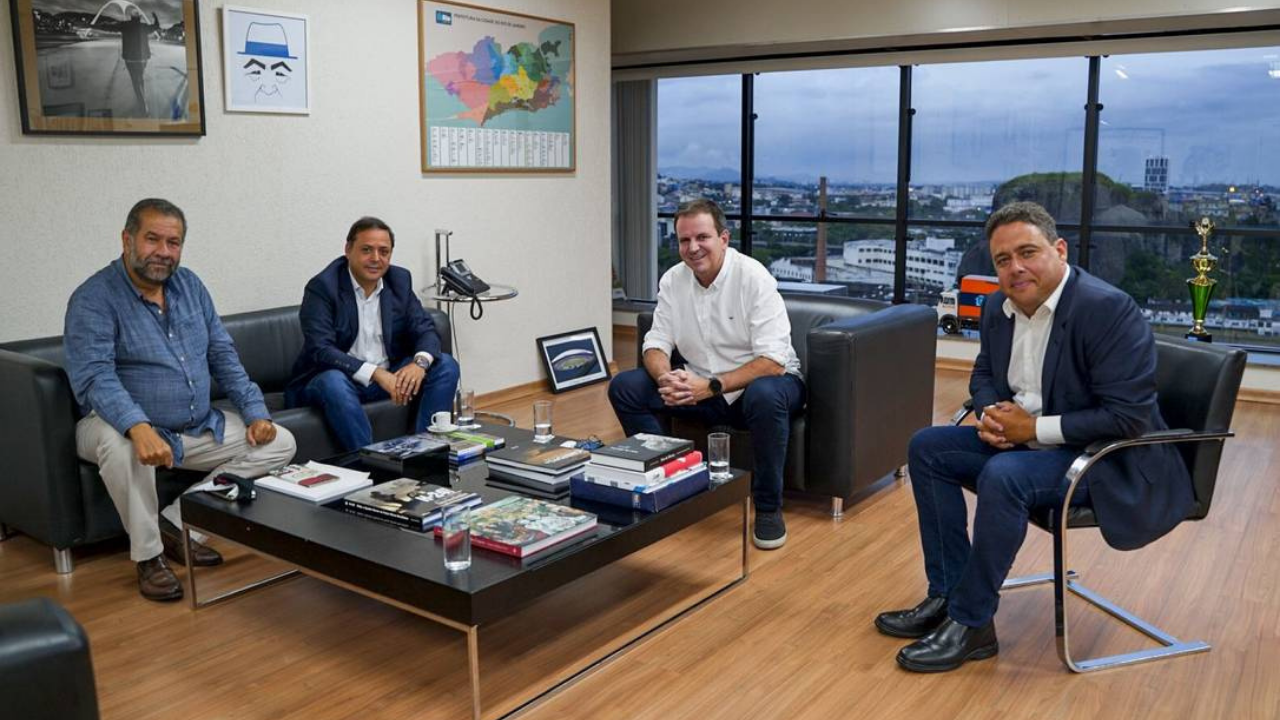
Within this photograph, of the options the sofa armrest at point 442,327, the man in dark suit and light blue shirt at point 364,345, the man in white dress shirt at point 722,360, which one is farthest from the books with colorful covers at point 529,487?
the sofa armrest at point 442,327

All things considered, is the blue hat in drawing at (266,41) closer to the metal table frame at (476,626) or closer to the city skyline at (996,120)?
the metal table frame at (476,626)

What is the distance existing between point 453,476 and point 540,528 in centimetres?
68

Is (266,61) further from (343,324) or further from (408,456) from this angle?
(408,456)

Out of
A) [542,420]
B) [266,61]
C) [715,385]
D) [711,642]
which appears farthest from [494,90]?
[711,642]

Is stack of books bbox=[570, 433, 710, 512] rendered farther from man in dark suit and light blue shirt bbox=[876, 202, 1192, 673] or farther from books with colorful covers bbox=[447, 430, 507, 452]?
man in dark suit and light blue shirt bbox=[876, 202, 1192, 673]

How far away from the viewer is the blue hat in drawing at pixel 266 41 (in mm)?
4457

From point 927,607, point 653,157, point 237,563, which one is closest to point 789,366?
point 927,607

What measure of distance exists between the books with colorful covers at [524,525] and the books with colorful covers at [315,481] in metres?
0.43

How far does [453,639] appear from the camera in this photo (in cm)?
→ 294

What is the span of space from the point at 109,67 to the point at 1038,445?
3.52 m

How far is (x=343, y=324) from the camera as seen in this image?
418 cm

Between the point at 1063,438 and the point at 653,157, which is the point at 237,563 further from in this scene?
the point at 653,157

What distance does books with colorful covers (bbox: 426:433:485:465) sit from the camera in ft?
10.9

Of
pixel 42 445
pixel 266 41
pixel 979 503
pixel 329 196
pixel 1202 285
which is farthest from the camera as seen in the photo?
pixel 1202 285
